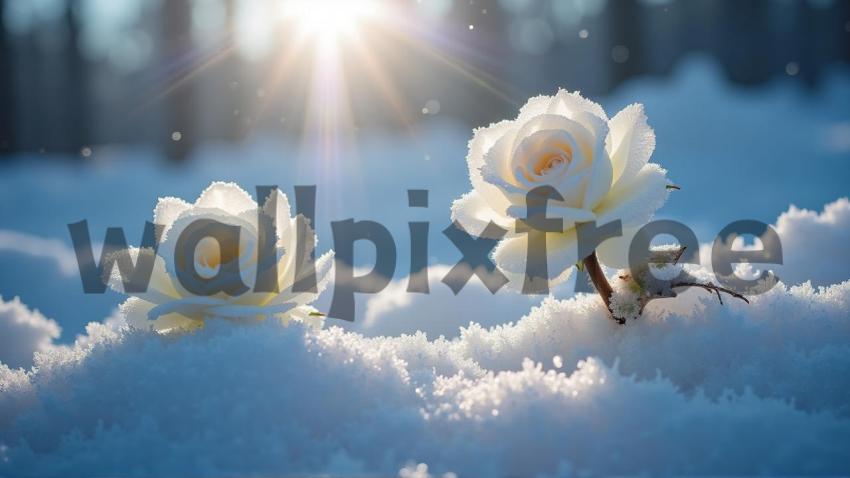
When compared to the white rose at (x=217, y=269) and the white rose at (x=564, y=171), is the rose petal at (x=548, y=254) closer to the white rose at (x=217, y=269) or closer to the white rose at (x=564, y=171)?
the white rose at (x=564, y=171)

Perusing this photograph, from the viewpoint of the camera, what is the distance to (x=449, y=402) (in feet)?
4.04

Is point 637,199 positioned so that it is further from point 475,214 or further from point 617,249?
point 475,214

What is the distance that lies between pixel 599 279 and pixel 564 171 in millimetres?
261

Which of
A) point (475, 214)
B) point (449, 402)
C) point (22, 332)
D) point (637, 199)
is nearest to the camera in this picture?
point (449, 402)

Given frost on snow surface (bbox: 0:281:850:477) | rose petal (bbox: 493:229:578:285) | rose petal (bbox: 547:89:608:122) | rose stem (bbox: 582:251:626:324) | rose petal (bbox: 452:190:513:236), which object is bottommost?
frost on snow surface (bbox: 0:281:850:477)

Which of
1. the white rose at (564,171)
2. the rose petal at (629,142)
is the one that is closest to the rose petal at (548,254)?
the white rose at (564,171)

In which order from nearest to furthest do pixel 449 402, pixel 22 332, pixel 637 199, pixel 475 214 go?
pixel 449 402, pixel 637 199, pixel 475 214, pixel 22 332

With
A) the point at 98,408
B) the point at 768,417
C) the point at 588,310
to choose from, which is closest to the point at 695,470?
the point at 768,417

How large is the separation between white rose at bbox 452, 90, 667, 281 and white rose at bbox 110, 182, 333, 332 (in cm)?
36

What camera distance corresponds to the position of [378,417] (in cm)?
116

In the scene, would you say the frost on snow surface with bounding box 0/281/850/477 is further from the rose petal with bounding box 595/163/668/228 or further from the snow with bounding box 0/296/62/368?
the snow with bounding box 0/296/62/368

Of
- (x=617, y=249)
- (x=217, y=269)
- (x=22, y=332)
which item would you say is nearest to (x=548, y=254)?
(x=617, y=249)

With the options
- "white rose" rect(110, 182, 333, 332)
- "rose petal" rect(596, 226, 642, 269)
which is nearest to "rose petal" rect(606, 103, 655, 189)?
"rose petal" rect(596, 226, 642, 269)

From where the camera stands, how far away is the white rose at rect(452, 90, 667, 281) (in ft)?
4.60
